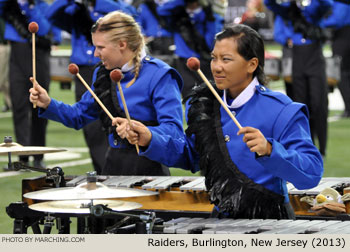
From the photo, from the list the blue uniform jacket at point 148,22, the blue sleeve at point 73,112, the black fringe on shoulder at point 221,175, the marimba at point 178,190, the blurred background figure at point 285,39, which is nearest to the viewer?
the black fringe on shoulder at point 221,175

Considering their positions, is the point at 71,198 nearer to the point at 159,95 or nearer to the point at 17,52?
the point at 159,95

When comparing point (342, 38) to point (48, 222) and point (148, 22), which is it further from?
point (48, 222)

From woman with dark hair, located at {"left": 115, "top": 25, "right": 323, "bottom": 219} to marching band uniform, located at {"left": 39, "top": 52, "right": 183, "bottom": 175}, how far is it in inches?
29.8

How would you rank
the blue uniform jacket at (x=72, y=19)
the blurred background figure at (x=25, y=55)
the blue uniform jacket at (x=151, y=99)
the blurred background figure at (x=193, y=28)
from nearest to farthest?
the blue uniform jacket at (x=151, y=99)
the blue uniform jacket at (x=72, y=19)
the blurred background figure at (x=25, y=55)
the blurred background figure at (x=193, y=28)

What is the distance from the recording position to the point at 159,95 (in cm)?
550

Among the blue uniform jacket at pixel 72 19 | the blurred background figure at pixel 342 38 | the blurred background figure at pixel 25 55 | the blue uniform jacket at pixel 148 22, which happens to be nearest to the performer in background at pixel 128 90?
the blue uniform jacket at pixel 72 19

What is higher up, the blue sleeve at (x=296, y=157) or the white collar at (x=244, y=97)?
the white collar at (x=244, y=97)

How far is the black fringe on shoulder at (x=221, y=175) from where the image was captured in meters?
4.38

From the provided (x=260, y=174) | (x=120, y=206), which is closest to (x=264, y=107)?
(x=260, y=174)

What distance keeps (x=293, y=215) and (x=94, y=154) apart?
3803mm

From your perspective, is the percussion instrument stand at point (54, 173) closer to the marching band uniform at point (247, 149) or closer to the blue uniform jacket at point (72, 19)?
the marching band uniform at point (247, 149)

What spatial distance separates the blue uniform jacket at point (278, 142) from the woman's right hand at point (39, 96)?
4.06 ft

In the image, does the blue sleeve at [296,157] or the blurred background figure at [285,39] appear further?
the blurred background figure at [285,39]

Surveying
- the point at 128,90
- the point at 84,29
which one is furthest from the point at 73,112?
the point at 84,29
